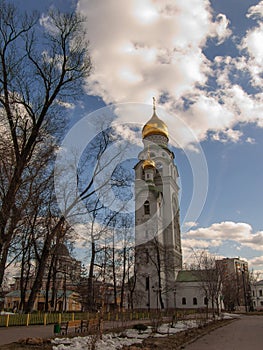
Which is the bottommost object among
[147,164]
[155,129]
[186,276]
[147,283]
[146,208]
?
[147,283]

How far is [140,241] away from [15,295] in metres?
23.6

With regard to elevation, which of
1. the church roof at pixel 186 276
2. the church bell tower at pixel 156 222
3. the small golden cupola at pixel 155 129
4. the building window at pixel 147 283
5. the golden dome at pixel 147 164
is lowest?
the building window at pixel 147 283

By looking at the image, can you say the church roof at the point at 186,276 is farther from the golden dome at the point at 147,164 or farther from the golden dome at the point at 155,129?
the golden dome at the point at 155,129

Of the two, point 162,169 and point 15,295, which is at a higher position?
point 162,169

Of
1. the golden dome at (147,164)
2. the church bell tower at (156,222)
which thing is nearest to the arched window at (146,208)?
the church bell tower at (156,222)

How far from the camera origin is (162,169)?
194 feet

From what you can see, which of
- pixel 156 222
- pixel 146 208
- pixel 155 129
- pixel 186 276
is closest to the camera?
pixel 156 222

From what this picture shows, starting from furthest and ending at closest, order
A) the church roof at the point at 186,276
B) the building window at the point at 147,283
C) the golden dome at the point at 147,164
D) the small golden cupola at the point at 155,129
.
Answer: the small golden cupola at the point at 155,129 < the golden dome at the point at 147,164 < the church roof at the point at 186,276 < the building window at the point at 147,283

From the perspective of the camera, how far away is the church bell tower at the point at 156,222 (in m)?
48.4

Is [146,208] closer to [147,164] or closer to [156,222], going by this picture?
[156,222]

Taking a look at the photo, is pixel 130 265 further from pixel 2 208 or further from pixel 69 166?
pixel 2 208

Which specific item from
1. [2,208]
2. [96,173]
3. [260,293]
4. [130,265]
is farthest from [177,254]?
[260,293]

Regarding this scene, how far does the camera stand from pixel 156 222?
51312mm

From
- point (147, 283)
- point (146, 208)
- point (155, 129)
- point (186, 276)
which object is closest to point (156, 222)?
point (146, 208)
